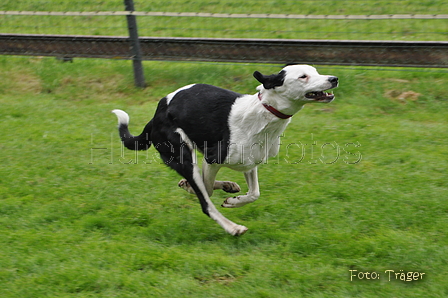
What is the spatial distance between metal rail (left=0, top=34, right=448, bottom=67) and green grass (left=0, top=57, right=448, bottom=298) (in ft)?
0.97

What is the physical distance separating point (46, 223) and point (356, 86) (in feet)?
15.5

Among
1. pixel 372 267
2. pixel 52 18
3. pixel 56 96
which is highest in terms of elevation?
pixel 52 18

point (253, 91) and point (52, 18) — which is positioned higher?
point (52, 18)

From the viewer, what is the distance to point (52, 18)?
9.50 metres

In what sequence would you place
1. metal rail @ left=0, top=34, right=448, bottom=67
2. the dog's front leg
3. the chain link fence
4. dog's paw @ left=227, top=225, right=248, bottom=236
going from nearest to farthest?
dog's paw @ left=227, top=225, right=248, bottom=236
the dog's front leg
metal rail @ left=0, top=34, right=448, bottom=67
the chain link fence

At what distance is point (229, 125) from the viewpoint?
14.4 feet

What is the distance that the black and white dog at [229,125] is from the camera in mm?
4086

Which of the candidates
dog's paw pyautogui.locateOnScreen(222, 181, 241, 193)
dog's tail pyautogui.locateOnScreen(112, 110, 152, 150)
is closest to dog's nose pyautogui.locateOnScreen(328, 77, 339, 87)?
dog's paw pyautogui.locateOnScreen(222, 181, 241, 193)

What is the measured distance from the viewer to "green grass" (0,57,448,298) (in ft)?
12.6

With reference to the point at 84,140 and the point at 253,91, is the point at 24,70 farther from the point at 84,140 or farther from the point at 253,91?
the point at 253,91

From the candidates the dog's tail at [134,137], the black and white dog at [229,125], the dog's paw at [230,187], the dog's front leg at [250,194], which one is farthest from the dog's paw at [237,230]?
the dog's tail at [134,137]

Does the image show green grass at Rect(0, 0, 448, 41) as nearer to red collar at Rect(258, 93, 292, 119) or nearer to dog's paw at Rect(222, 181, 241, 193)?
dog's paw at Rect(222, 181, 241, 193)

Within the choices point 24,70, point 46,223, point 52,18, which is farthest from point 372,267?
point 52,18

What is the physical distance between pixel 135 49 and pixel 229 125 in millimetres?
4142
